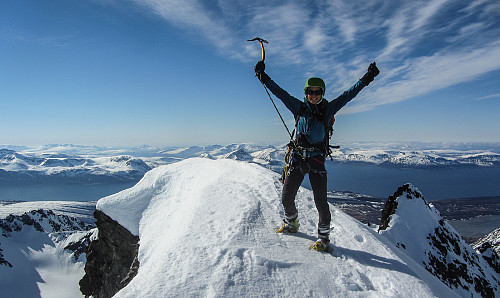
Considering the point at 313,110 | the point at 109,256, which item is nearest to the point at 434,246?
the point at 313,110

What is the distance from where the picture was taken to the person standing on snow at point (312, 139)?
17.0ft

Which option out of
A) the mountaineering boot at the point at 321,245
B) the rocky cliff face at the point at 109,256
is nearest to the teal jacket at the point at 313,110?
the mountaineering boot at the point at 321,245

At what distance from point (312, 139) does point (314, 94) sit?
0.97 m

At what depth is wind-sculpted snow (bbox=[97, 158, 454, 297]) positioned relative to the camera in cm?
359

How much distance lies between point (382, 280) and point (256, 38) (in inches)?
230

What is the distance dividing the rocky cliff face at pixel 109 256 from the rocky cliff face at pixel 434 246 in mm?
10893

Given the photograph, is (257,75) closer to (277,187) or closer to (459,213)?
(277,187)

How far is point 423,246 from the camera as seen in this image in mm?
10609

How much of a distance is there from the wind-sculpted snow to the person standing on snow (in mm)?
495

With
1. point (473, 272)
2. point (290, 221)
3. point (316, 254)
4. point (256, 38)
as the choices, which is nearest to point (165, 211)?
point (290, 221)

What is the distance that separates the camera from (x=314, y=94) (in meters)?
5.21

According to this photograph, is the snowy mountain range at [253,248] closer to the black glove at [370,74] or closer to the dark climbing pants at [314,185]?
the dark climbing pants at [314,185]

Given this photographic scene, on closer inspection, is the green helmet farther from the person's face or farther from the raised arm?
the raised arm

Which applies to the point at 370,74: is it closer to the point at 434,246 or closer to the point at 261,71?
the point at 261,71
